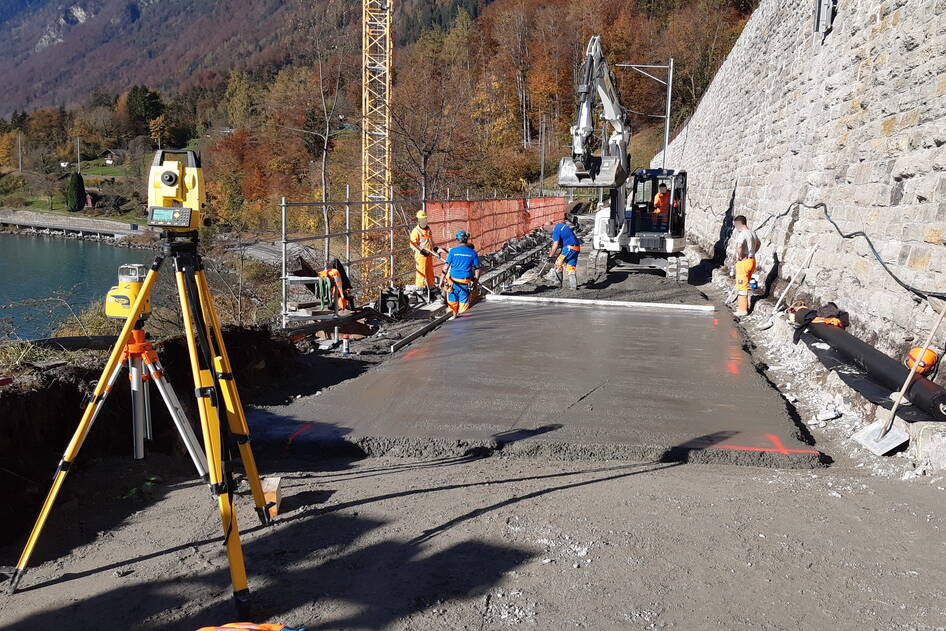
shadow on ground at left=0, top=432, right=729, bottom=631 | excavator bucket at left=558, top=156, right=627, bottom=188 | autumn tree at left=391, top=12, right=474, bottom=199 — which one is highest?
autumn tree at left=391, top=12, right=474, bottom=199

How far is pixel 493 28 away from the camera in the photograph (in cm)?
7625

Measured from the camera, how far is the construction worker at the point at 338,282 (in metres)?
10.1

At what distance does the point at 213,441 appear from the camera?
307 cm

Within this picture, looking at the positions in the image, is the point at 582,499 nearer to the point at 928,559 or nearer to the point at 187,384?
the point at 928,559

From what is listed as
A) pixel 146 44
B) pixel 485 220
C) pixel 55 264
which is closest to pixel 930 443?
pixel 485 220

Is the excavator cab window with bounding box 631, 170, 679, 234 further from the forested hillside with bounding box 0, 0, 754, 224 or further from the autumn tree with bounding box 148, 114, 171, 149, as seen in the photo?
the autumn tree with bounding box 148, 114, 171, 149

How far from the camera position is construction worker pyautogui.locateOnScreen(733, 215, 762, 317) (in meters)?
11.1

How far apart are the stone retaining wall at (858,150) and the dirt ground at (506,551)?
3395 mm

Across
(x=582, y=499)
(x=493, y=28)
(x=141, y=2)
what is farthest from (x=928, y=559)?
(x=141, y=2)

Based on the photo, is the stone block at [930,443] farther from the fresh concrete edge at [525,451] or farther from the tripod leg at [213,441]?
the tripod leg at [213,441]

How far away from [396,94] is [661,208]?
74.3ft

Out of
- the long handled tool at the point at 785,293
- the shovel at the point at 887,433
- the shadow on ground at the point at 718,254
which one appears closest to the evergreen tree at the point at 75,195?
the shadow on ground at the point at 718,254

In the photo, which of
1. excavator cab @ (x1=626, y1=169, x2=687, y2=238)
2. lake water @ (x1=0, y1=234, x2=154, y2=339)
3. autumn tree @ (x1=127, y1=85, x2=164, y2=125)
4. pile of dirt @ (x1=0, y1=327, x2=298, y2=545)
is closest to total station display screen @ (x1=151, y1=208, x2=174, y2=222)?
pile of dirt @ (x1=0, y1=327, x2=298, y2=545)

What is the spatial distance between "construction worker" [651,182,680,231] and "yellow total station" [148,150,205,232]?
13.5 m
